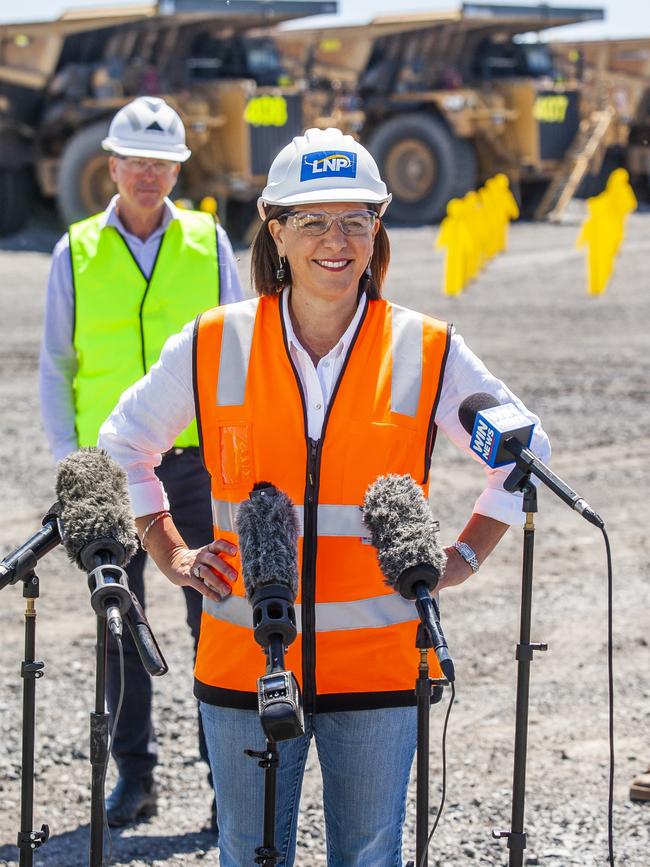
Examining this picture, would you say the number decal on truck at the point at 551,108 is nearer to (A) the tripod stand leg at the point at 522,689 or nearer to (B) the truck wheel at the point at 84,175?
(B) the truck wheel at the point at 84,175

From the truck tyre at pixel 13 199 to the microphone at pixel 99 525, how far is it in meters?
19.7

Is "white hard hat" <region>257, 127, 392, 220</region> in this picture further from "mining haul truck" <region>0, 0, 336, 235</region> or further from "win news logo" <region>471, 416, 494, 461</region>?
"mining haul truck" <region>0, 0, 336, 235</region>

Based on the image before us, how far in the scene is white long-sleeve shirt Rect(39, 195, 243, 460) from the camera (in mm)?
4281

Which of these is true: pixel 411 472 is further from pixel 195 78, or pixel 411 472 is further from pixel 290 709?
pixel 195 78

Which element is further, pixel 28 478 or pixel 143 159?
pixel 28 478

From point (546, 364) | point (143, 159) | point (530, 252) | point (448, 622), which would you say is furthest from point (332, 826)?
point (530, 252)

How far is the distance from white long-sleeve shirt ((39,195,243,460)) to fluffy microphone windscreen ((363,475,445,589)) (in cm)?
188

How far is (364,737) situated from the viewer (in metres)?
2.73

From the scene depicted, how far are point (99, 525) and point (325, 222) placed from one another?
767 millimetres

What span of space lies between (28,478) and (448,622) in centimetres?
372

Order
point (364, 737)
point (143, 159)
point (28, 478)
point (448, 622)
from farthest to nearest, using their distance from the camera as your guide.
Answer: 1. point (28, 478)
2. point (448, 622)
3. point (143, 159)
4. point (364, 737)

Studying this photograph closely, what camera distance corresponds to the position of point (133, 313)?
14.0ft

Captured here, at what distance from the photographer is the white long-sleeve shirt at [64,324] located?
4.28 m

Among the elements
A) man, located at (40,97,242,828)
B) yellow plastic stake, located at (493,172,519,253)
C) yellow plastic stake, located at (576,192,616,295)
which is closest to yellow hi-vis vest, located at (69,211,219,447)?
man, located at (40,97,242,828)
